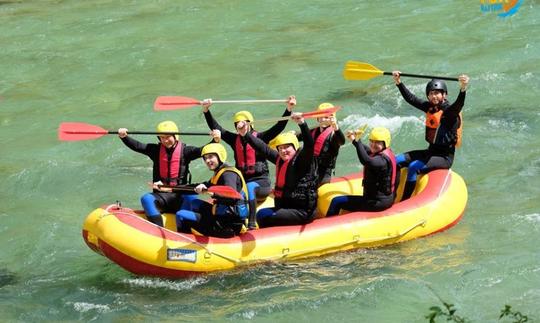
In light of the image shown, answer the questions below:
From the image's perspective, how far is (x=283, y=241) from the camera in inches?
298

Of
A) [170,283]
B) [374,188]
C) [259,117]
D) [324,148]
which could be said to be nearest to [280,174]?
[324,148]

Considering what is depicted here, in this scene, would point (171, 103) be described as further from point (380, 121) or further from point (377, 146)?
point (380, 121)

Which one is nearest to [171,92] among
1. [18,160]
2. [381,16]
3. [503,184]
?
[18,160]

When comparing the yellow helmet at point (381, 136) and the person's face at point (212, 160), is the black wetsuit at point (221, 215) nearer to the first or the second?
the person's face at point (212, 160)

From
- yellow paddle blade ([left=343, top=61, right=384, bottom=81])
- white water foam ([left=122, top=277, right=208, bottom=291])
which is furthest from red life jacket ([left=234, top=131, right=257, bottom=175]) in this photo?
yellow paddle blade ([left=343, top=61, right=384, bottom=81])

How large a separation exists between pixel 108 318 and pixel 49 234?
6.60 feet

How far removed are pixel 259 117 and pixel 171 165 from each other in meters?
4.04

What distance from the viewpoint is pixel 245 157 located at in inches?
324

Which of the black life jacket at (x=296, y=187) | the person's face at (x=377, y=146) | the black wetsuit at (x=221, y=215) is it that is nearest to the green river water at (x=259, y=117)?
the black wetsuit at (x=221, y=215)

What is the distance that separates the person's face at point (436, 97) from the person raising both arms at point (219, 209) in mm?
2124

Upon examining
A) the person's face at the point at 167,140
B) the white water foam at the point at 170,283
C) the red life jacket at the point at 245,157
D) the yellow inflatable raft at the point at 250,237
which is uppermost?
the person's face at the point at 167,140

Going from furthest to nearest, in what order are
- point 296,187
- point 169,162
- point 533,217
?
point 533,217 < point 169,162 < point 296,187

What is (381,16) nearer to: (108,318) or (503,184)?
(503,184)

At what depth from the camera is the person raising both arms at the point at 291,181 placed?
7598 mm
